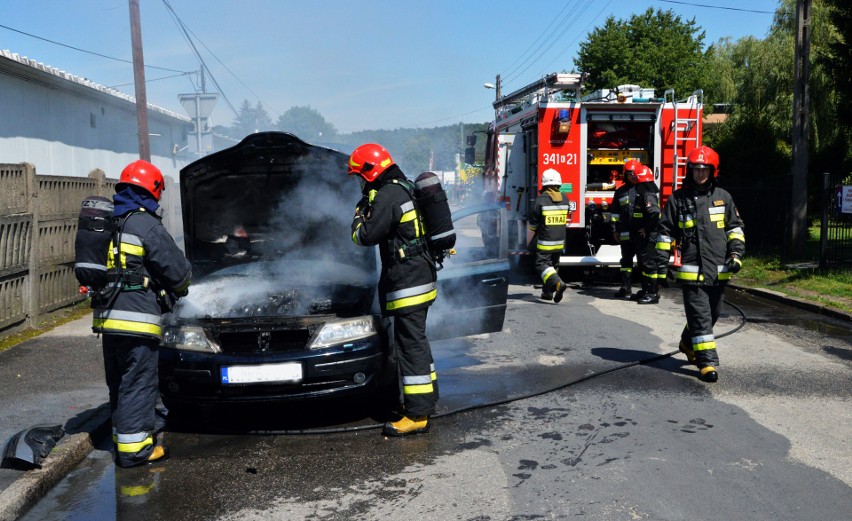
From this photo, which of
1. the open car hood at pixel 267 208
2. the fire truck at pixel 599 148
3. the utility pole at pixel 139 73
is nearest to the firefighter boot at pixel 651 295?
the fire truck at pixel 599 148

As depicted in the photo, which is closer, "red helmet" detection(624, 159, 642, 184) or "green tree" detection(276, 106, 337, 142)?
"red helmet" detection(624, 159, 642, 184)

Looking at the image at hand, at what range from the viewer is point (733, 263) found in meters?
6.43

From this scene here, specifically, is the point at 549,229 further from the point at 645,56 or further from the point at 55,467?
the point at 645,56

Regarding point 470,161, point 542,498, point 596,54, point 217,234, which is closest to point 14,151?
point 470,161

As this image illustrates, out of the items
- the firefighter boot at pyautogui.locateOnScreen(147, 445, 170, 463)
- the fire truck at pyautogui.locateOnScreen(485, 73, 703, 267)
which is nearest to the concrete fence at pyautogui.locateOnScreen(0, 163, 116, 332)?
the firefighter boot at pyautogui.locateOnScreen(147, 445, 170, 463)

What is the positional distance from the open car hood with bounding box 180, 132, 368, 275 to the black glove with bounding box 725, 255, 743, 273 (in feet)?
9.62

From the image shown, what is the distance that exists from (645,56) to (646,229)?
23.6m

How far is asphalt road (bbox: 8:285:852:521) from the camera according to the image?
4016mm

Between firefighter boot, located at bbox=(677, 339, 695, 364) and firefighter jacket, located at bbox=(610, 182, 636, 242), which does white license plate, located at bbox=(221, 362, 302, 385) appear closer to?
firefighter boot, located at bbox=(677, 339, 695, 364)

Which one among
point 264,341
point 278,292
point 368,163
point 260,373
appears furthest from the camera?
point 278,292

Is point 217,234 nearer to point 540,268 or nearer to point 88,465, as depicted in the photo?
point 88,465

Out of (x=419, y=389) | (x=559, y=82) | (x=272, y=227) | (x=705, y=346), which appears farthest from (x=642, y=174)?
(x=419, y=389)

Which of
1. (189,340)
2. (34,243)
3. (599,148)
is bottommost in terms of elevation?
(189,340)

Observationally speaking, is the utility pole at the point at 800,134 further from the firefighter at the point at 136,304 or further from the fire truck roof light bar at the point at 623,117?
the firefighter at the point at 136,304
